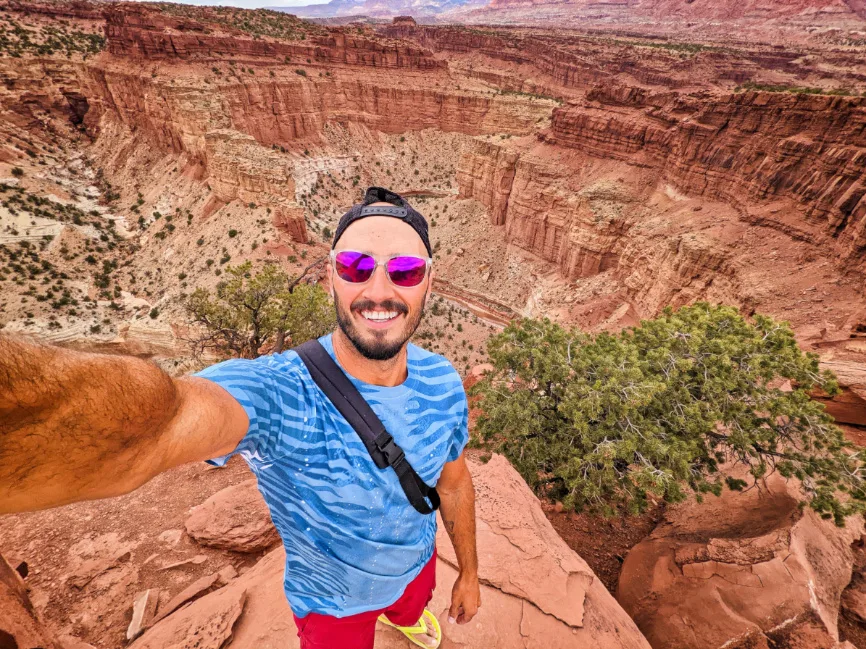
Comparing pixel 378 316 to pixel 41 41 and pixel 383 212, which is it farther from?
pixel 41 41

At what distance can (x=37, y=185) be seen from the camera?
3067 centimetres

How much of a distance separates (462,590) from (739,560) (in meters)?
4.99

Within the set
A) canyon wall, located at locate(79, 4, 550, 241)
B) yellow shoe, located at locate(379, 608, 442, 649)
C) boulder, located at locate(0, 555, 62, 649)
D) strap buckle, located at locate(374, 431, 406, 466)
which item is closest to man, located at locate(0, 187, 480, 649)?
strap buckle, located at locate(374, 431, 406, 466)

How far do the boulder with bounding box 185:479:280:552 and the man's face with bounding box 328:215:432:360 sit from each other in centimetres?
512

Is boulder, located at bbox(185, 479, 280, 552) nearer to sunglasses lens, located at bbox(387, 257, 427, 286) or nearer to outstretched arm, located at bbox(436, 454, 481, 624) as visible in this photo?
outstretched arm, located at bbox(436, 454, 481, 624)

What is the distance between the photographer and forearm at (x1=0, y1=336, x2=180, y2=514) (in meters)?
1.09

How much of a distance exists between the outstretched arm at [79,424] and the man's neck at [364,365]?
103 centimetres

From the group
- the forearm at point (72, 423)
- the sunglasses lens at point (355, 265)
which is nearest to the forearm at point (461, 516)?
the sunglasses lens at point (355, 265)

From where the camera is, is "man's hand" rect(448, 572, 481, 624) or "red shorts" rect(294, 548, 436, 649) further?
"man's hand" rect(448, 572, 481, 624)

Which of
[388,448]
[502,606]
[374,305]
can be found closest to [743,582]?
[502,606]

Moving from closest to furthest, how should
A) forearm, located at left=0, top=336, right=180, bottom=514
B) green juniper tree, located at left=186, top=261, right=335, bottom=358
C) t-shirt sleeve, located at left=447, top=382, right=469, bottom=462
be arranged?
1. forearm, located at left=0, top=336, right=180, bottom=514
2. t-shirt sleeve, located at left=447, top=382, right=469, bottom=462
3. green juniper tree, located at left=186, top=261, right=335, bottom=358

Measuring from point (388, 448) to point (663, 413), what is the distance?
7.71m

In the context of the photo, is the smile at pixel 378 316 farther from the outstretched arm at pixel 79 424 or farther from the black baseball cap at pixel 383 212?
the outstretched arm at pixel 79 424

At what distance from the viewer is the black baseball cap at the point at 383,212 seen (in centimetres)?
279
